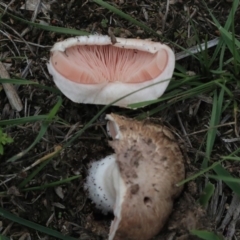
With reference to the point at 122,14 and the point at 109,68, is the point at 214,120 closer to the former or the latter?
the point at 109,68

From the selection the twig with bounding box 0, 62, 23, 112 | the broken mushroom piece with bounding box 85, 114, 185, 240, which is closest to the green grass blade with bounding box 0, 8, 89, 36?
the twig with bounding box 0, 62, 23, 112

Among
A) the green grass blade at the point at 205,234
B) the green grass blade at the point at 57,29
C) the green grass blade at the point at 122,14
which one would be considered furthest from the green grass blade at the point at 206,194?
the green grass blade at the point at 57,29

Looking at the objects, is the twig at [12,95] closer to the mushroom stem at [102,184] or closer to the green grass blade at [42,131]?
the green grass blade at [42,131]

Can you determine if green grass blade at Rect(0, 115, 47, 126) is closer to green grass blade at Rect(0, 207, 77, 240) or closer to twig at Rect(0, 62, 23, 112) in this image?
twig at Rect(0, 62, 23, 112)

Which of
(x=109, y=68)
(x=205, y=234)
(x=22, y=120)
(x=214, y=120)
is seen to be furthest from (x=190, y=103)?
(x=22, y=120)

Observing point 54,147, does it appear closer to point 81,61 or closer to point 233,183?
point 81,61
